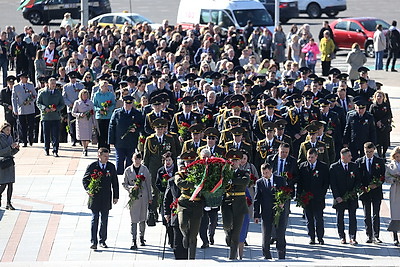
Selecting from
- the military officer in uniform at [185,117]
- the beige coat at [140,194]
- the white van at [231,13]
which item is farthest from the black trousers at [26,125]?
the white van at [231,13]

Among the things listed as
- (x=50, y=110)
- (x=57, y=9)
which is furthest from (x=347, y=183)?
(x=57, y=9)

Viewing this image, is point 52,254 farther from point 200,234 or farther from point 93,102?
point 93,102

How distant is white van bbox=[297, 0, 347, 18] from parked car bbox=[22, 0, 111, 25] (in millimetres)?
9106

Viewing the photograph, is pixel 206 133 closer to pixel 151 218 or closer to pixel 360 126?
pixel 151 218

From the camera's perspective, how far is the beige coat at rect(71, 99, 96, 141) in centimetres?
2261

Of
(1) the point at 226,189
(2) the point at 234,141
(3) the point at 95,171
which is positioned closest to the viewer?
(1) the point at 226,189

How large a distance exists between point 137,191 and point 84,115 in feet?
21.4

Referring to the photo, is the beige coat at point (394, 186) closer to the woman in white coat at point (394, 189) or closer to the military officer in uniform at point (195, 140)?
the woman in white coat at point (394, 189)

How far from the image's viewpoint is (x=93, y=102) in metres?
22.7

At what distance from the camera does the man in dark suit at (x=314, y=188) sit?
54.4 ft

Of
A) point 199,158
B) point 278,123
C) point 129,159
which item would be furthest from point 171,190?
point 129,159

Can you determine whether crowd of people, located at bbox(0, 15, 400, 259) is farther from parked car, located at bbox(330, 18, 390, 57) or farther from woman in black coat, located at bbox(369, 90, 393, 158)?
parked car, located at bbox(330, 18, 390, 57)

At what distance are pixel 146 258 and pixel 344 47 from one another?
23.9m

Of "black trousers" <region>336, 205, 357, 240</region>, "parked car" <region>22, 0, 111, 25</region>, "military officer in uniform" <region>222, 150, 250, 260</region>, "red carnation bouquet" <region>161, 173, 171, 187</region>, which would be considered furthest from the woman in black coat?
"parked car" <region>22, 0, 111, 25</region>
